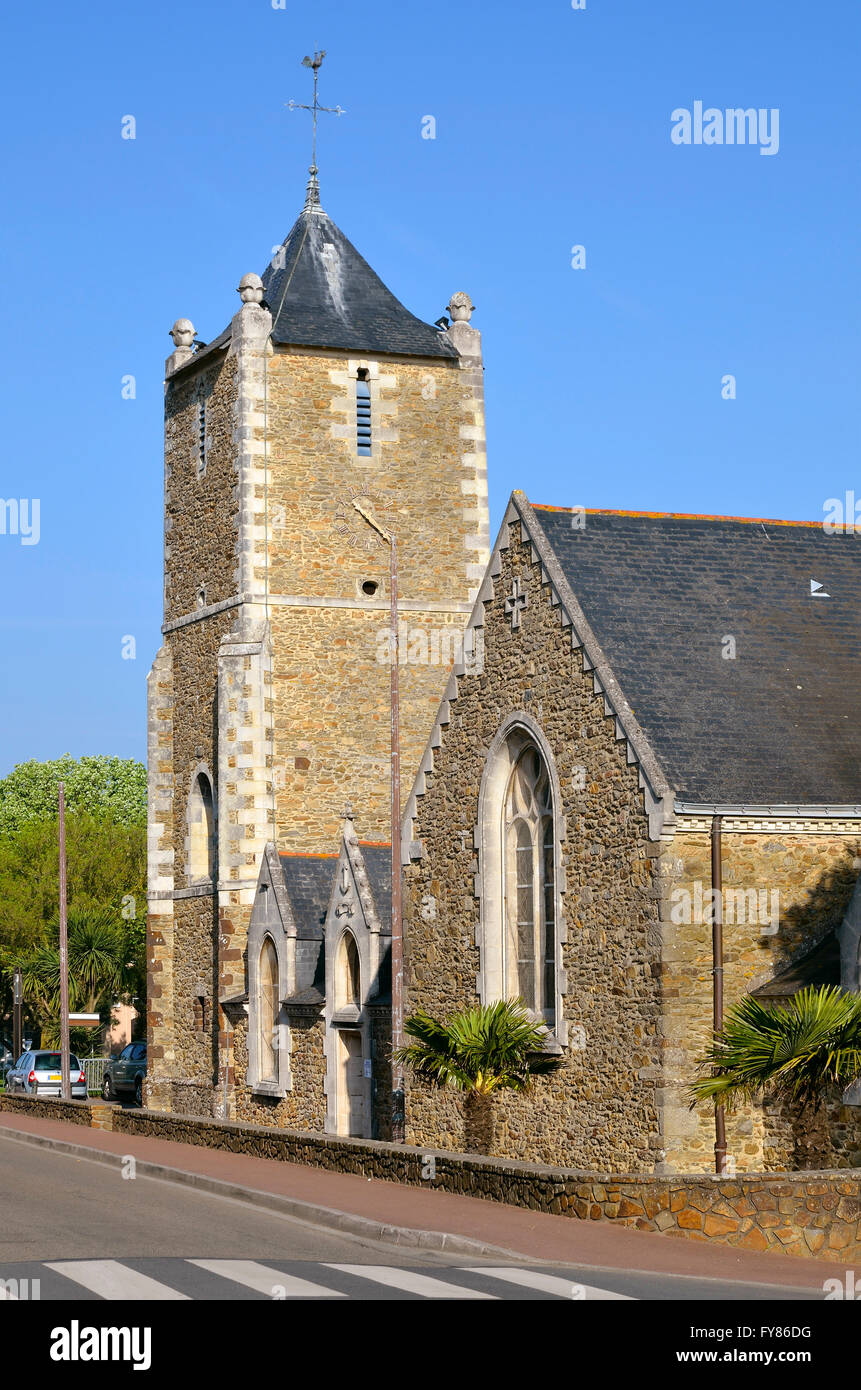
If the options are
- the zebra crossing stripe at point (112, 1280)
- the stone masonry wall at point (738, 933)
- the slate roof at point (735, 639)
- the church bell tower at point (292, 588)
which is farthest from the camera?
the church bell tower at point (292, 588)

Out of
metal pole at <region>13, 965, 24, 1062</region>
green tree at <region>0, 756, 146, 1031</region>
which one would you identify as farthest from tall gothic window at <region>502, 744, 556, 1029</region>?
green tree at <region>0, 756, 146, 1031</region>

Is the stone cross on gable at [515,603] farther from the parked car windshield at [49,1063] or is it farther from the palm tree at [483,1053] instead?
the parked car windshield at [49,1063]

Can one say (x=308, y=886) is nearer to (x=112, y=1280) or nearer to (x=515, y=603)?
(x=515, y=603)

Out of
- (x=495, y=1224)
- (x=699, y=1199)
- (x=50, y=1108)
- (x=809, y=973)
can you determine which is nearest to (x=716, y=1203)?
(x=699, y=1199)

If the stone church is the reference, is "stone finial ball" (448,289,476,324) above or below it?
above

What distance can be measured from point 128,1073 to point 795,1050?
3249 centimetres

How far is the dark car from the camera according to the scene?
158 feet

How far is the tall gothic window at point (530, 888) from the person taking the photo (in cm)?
2405

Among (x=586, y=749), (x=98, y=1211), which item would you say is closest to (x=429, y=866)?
(x=586, y=749)

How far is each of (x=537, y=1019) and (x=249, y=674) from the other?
600 inches

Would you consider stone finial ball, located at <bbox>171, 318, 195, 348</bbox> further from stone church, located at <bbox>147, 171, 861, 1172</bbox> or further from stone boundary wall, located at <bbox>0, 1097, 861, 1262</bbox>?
stone boundary wall, located at <bbox>0, 1097, 861, 1262</bbox>

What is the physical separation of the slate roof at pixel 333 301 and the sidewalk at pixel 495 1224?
19745 millimetres

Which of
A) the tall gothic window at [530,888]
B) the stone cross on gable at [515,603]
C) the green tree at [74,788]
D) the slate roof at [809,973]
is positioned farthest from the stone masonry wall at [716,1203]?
the green tree at [74,788]

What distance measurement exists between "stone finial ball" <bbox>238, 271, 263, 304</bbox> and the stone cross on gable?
16287 millimetres
